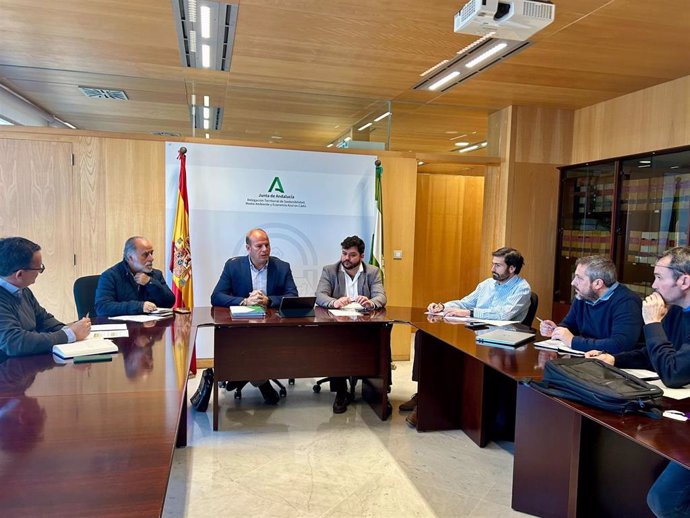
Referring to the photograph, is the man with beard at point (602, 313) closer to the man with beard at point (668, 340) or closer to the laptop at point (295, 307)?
the man with beard at point (668, 340)

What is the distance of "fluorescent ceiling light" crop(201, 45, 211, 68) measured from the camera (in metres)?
3.83

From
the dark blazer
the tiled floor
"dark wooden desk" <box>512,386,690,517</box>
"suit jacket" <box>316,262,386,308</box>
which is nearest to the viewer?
"dark wooden desk" <box>512,386,690,517</box>

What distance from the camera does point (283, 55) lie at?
155 inches

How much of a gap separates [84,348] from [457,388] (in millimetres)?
2367

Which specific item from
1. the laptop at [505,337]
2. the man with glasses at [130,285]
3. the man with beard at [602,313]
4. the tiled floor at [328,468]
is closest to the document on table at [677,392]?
the man with beard at [602,313]

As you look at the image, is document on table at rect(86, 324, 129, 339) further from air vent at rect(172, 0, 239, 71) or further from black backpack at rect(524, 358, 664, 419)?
black backpack at rect(524, 358, 664, 419)

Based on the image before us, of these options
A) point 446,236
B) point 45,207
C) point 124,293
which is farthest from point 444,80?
point 45,207

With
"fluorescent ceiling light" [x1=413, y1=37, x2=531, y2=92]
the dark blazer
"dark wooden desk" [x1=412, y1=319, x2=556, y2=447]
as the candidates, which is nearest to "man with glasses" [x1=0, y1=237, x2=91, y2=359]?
the dark blazer

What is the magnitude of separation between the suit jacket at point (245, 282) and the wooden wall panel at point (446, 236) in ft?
10.2

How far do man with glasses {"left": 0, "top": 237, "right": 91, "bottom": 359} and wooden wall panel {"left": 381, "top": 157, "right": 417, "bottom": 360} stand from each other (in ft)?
11.0

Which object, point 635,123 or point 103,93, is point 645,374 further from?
point 103,93

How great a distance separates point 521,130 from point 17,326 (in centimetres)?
483

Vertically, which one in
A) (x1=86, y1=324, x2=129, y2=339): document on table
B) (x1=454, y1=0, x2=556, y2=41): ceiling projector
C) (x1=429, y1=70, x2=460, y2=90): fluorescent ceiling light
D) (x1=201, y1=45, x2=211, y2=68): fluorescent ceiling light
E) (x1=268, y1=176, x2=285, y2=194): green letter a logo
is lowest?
(x1=86, y1=324, x2=129, y2=339): document on table

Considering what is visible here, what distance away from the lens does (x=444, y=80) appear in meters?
4.46
